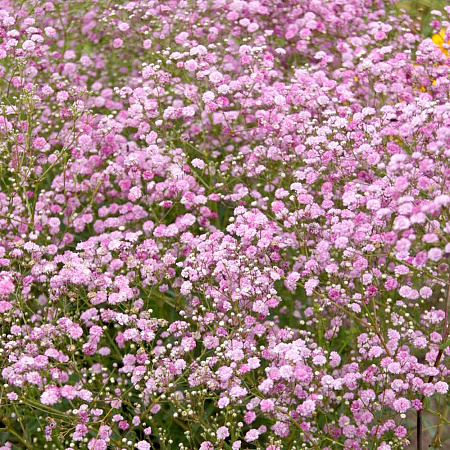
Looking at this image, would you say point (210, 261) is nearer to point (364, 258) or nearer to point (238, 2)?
point (364, 258)

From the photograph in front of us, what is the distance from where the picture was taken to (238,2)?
5.36 metres

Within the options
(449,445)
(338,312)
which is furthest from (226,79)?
(449,445)

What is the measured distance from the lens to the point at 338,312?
13.1 feet

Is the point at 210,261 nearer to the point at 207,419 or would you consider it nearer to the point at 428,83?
the point at 207,419

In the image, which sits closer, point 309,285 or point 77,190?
point 309,285

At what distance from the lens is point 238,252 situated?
12.3 ft

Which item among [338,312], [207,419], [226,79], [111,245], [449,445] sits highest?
[226,79]

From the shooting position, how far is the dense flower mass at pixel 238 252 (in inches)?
136

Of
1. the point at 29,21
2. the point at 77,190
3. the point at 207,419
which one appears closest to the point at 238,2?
the point at 29,21

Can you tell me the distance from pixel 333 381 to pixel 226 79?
225cm

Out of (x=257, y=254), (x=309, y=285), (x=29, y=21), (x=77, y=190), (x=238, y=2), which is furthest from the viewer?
(x=238, y=2)

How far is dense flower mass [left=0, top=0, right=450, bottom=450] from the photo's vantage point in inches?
136

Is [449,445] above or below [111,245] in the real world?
below

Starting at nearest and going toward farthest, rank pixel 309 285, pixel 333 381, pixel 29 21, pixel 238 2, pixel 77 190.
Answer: pixel 333 381, pixel 309 285, pixel 77 190, pixel 29 21, pixel 238 2
